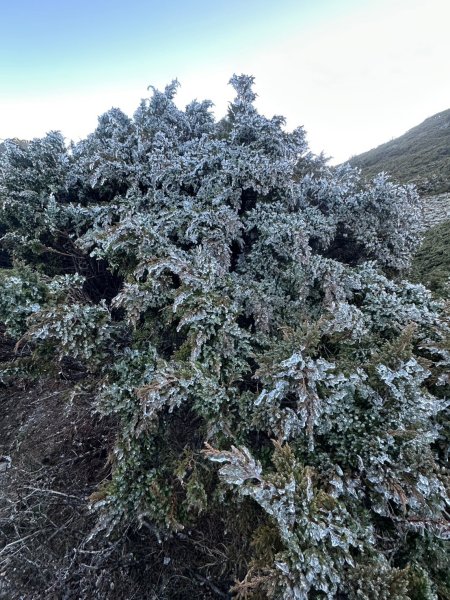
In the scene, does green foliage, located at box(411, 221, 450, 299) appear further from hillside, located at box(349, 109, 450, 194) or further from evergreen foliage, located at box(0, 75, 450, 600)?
hillside, located at box(349, 109, 450, 194)

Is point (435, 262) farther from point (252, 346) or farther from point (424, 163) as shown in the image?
point (424, 163)

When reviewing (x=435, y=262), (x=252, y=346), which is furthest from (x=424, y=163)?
(x=252, y=346)

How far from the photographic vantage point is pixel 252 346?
260 centimetres

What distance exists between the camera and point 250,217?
10.6 feet

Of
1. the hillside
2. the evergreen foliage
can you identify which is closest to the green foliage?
the evergreen foliage

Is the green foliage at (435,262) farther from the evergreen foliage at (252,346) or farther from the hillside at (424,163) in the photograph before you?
the hillside at (424,163)

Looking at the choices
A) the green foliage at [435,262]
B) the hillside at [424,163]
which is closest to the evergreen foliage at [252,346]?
the green foliage at [435,262]

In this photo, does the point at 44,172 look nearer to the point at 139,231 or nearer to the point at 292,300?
the point at 139,231

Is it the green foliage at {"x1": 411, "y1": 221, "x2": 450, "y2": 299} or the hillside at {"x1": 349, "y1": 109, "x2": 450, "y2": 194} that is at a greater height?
the hillside at {"x1": 349, "y1": 109, "x2": 450, "y2": 194}

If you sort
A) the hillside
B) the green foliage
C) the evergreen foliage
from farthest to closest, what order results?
the hillside → the green foliage → the evergreen foliage

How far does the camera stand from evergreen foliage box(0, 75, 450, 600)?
163 centimetres

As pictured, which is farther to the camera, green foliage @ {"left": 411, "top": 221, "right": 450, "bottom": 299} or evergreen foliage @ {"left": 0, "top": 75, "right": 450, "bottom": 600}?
green foliage @ {"left": 411, "top": 221, "right": 450, "bottom": 299}

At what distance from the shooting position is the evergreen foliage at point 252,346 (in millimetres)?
1631

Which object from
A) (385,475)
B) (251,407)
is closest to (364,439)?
(385,475)
